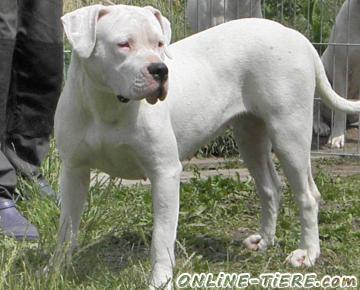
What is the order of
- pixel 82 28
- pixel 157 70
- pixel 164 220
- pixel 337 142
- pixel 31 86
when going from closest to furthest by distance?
1. pixel 157 70
2. pixel 82 28
3. pixel 164 220
4. pixel 31 86
5. pixel 337 142

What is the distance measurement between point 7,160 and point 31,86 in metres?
0.56

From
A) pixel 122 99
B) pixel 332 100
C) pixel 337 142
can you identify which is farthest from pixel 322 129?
pixel 122 99

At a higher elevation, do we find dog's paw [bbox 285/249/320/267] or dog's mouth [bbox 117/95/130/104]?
dog's mouth [bbox 117/95/130/104]

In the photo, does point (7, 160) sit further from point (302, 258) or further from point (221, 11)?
point (221, 11)

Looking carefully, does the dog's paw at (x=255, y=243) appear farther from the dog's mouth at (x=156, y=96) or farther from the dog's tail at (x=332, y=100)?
the dog's mouth at (x=156, y=96)

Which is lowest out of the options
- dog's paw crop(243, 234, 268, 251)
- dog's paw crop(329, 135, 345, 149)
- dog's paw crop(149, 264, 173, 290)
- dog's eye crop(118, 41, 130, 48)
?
dog's paw crop(329, 135, 345, 149)

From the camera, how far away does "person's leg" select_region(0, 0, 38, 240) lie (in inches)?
193

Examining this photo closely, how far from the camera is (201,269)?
14.8ft

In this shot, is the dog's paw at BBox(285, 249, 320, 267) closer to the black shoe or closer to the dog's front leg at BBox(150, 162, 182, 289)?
the dog's front leg at BBox(150, 162, 182, 289)

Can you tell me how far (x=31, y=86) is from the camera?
5.54m

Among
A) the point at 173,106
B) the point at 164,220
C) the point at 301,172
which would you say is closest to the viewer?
the point at 164,220

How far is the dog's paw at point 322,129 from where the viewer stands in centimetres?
799

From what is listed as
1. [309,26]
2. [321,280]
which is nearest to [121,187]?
[321,280]

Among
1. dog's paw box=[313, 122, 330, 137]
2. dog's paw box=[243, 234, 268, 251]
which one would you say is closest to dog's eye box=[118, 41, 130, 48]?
dog's paw box=[243, 234, 268, 251]
